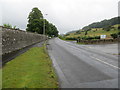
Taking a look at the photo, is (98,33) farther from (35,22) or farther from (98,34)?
(35,22)

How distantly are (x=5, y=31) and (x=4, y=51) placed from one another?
2231 millimetres

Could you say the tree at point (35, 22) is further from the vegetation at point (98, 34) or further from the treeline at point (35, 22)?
the vegetation at point (98, 34)

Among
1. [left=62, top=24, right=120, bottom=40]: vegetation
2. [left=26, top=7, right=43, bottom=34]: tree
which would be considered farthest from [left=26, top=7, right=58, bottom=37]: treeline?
[left=62, top=24, right=120, bottom=40]: vegetation

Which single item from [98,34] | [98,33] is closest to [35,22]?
[98,34]

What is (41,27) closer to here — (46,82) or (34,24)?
(34,24)

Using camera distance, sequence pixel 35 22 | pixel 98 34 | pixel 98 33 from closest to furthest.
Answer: pixel 35 22
pixel 98 34
pixel 98 33

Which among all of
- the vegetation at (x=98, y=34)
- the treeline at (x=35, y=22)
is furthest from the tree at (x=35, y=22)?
the vegetation at (x=98, y=34)

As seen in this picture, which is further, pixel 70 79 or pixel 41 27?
pixel 41 27

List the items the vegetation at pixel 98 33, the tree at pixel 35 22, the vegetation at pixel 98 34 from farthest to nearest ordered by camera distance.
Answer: the tree at pixel 35 22 < the vegetation at pixel 98 33 < the vegetation at pixel 98 34

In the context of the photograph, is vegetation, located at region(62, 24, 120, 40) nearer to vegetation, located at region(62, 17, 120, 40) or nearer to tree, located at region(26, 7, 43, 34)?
vegetation, located at region(62, 17, 120, 40)

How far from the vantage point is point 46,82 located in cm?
461

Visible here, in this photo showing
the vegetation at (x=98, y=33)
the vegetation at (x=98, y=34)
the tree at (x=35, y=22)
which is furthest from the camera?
the tree at (x=35, y=22)

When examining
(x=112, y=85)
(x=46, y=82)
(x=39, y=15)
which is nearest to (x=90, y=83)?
(x=112, y=85)

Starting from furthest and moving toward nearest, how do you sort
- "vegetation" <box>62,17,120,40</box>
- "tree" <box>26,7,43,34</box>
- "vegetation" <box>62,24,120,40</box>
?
"tree" <box>26,7,43,34</box> → "vegetation" <box>62,17,120,40</box> → "vegetation" <box>62,24,120,40</box>
